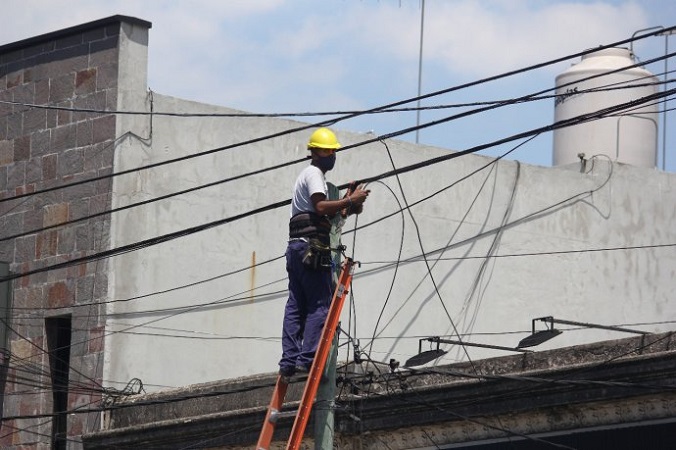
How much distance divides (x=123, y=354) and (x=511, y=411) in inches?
296

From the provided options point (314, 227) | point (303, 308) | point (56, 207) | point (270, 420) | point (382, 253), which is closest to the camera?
point (270, 420)

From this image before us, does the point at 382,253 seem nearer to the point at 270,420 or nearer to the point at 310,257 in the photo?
the point at 310,257

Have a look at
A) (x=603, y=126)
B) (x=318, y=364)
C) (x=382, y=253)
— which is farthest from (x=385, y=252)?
(x=318, y=364)

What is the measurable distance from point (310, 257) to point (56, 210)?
1003 cm

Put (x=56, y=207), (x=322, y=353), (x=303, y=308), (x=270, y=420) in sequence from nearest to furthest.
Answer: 1. (x=322, y=353)
2. (x=270, y=420)
3. (x=303, y=308)
4. (x=56, y=207)

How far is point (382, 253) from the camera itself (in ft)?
80.8

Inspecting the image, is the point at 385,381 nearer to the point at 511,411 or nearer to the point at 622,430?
the point at 511,411

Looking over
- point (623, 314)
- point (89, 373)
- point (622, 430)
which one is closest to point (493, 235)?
point (623, 314)

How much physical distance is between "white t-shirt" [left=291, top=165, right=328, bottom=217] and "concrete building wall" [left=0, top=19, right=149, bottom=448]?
8523 millimetres

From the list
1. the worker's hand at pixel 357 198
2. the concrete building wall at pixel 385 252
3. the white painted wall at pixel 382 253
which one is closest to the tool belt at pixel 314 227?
the worker's hand at pixel 357 198

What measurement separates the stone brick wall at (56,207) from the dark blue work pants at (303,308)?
8.27 metres

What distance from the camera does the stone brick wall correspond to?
2170 cm

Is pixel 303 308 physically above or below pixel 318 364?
above

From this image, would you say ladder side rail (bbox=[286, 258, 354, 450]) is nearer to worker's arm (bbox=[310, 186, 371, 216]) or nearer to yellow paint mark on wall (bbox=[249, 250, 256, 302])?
worker's arm (bbox=[310, 186, 371, 216])
